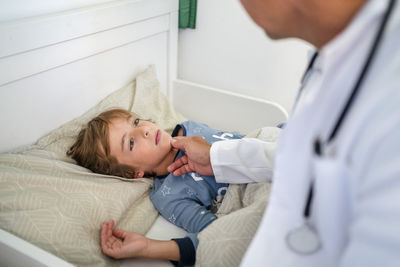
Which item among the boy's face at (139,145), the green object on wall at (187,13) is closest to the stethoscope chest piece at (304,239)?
the boy's face at (139,145)

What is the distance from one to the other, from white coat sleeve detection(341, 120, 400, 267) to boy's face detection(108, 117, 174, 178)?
0.79 meters

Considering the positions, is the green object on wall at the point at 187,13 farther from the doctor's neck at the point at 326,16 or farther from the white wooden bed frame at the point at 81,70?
the doctor's neck at the point at 326,16

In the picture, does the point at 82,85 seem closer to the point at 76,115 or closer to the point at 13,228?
the point at 76,115

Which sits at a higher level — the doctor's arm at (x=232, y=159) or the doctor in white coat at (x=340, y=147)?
the doctor in white coat at (x=340, y=147)

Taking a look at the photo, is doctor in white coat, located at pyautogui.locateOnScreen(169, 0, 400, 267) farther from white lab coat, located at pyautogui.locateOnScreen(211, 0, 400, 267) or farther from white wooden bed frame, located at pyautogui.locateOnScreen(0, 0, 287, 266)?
white wooden bed frame, located at pyautogui.locateOnScreen(0, 0, 287, 266)

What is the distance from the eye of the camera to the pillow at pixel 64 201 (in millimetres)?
768

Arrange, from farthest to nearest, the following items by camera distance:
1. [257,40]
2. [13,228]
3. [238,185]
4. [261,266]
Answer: [257,40], [238,185], [13,228], [261,266]

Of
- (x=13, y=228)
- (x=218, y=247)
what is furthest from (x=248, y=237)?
(x=13, y=228)

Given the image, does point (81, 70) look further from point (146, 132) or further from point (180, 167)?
point (180, 167)

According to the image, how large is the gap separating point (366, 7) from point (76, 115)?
3.24 ft

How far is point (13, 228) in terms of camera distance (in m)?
0.75

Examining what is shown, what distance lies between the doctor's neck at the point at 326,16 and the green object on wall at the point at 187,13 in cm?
118

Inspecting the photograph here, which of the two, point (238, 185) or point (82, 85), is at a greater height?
point (82, 85)

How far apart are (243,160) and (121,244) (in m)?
0.41
